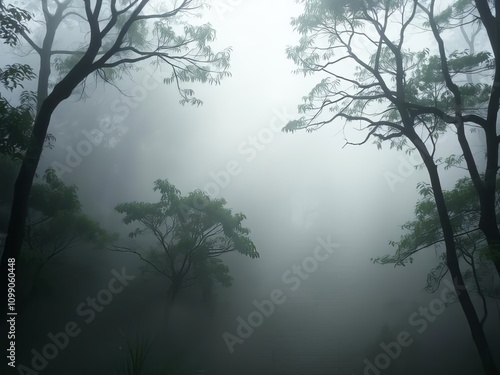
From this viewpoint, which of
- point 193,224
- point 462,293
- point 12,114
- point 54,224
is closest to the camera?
point 12,114

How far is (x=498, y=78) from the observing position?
4.97m

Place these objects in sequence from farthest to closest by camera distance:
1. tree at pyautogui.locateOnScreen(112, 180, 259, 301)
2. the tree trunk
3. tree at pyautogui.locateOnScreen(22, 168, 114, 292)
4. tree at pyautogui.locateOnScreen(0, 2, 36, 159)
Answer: tree at pyautogui.locateOnScreen(22, 168, 114, 292)
tree at pyautogui.locateOnScreen(112, 180, 259, 301)
the tree trunk
tree at pyautogui.locateOnScreen(0, 2, 36, 159)

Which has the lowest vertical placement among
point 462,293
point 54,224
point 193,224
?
point 462,293

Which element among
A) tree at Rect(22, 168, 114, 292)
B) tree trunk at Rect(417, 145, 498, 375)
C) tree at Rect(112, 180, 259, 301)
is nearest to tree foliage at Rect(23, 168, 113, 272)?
tree at Rect(22, 168, 114, 292)

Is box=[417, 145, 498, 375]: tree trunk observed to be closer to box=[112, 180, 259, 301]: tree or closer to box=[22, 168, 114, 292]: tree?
box=[112, 180, 259, 301]: tree

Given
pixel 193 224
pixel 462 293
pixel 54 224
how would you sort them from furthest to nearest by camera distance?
pixel 54 224 → pixel 193 224 → pixel 462 293

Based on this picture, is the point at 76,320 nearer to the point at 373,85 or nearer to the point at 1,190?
the point at 1,190

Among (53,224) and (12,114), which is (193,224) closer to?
(53,224)

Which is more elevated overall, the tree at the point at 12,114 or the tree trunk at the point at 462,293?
the tree at the point at 12,114

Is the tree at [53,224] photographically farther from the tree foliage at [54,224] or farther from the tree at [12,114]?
the tree at [12,114]

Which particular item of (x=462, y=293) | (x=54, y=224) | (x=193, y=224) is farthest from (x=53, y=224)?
(x=462, y=293)

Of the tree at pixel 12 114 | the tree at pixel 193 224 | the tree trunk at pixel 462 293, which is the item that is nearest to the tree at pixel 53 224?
the tree at pixel 193 224

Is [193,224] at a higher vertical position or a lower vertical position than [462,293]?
higher

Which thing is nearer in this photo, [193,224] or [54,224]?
[193,224]
